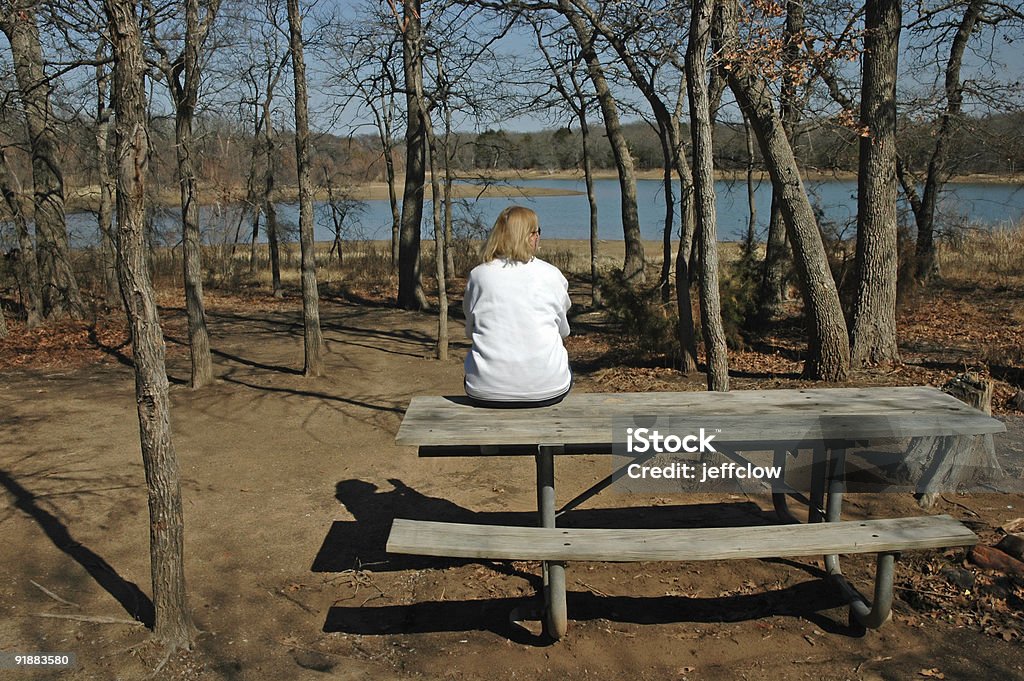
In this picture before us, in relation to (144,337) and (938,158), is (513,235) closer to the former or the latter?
(144,337)

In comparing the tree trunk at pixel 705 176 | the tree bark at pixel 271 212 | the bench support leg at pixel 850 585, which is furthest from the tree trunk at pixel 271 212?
the bench support leg at pixel 850 585

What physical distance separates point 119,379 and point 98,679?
7.35 meters

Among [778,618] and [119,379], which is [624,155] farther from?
[778,618]

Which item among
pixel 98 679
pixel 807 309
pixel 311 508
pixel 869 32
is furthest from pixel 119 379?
pixel 869 32

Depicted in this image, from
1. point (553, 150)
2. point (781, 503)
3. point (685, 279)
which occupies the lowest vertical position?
point (781, 503)

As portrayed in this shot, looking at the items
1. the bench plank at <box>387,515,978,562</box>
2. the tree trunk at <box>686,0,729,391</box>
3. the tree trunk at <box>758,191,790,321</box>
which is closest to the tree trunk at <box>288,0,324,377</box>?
the tree trunk at <box>686,0,729,391</box>

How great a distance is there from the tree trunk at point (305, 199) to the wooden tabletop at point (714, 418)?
19.1 feet

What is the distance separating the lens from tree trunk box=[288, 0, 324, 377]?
9875mm

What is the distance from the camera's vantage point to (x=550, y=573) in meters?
4.17

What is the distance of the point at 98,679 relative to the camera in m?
4.04

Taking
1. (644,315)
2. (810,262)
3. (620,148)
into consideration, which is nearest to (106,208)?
(620,148)

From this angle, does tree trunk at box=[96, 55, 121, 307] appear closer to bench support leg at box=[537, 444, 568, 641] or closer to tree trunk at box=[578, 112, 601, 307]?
tree trunk at box=[578, 112, 601, 307]

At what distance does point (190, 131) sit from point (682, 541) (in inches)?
318

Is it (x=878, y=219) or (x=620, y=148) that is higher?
(x=620, y=148)
